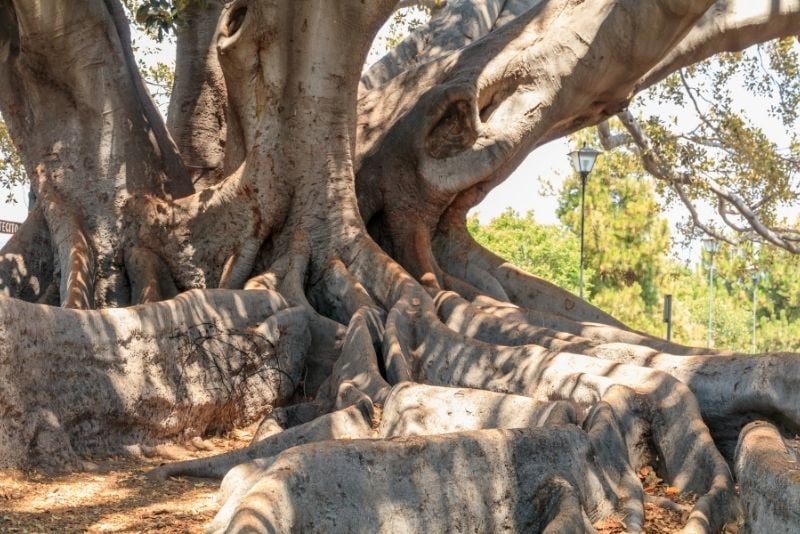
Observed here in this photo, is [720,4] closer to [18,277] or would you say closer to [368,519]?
[18,277]

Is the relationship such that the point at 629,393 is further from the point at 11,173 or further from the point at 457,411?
the point at 11,173

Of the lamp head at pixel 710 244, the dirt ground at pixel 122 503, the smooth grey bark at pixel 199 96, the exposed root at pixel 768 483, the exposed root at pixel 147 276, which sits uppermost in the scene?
the smooth grey bark at pixel 199 96

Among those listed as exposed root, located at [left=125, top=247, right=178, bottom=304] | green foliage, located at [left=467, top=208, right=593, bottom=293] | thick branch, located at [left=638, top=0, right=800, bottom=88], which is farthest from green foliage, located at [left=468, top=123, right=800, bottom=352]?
exposed root, located at [left=125, top=247, right=178, bottom=304]

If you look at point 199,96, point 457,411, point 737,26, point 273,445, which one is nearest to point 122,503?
point 273,445

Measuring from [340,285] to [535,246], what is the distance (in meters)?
26.6

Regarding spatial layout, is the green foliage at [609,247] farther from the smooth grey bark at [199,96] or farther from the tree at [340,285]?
the smooth grey bark at [199,96]

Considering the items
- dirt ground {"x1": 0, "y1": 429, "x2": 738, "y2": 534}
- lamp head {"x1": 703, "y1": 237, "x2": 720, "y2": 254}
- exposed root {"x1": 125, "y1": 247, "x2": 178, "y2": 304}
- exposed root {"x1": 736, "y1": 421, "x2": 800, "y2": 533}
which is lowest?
dirt ground {"x1": 0, "y1": 429, "x2": 738, "y2": 534}

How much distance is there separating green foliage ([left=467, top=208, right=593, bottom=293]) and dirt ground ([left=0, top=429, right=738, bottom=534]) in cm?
2795

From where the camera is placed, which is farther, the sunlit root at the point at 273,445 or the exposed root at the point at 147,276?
the exposed root at the point at 147,276

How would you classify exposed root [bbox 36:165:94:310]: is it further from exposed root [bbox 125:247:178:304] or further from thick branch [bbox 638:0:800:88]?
thick branch [bbox 638:0:800:88]

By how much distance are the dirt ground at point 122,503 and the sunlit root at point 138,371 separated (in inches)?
10.7

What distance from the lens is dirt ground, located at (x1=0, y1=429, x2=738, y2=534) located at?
4.97 m

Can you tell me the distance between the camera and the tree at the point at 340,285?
486 centimetres

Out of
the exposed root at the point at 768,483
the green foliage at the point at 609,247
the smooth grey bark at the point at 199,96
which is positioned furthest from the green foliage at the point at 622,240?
the exposed root at the point at 768,483
